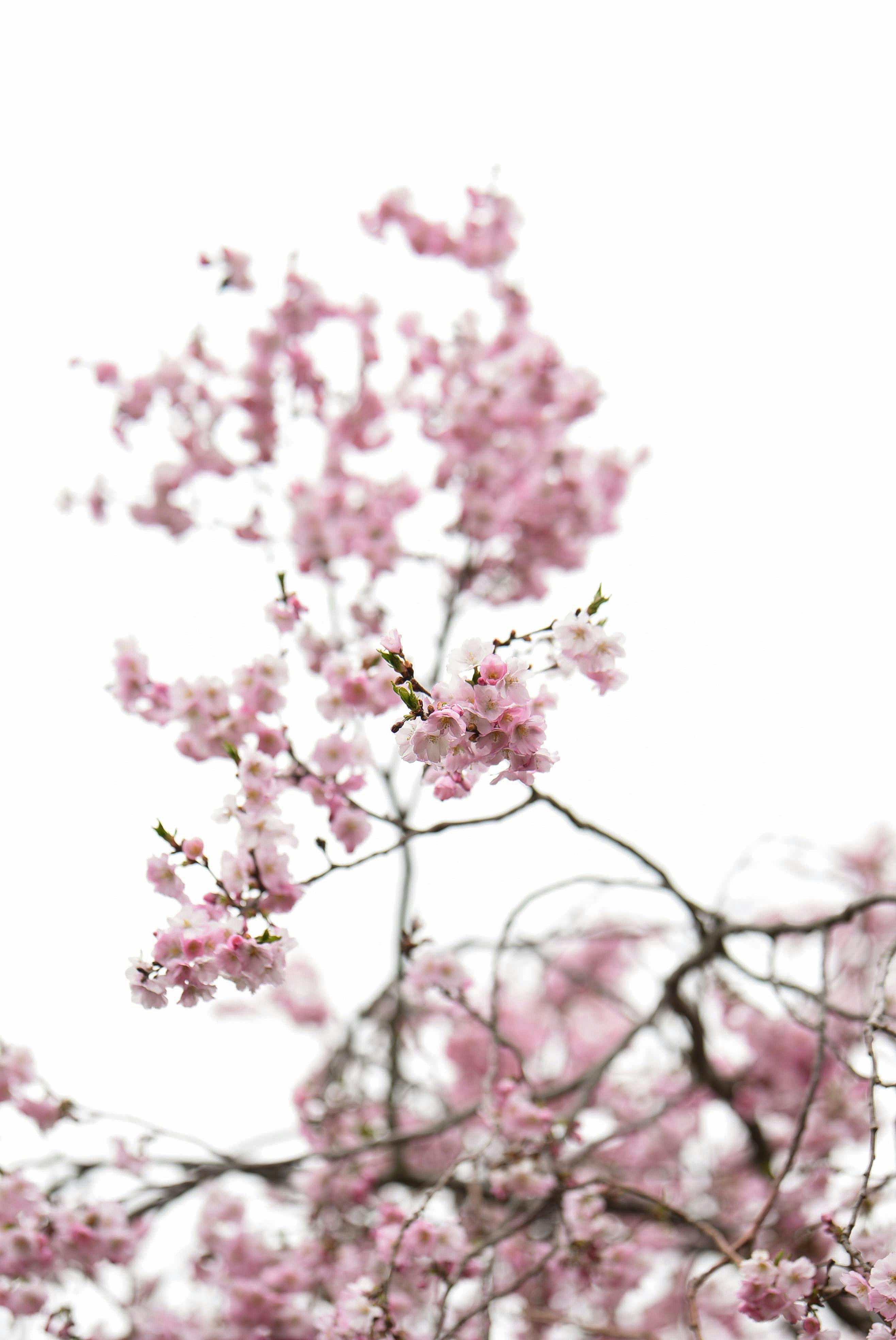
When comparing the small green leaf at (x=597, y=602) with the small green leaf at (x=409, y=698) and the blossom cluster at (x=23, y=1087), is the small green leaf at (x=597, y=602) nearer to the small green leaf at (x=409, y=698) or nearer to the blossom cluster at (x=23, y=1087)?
the small green leaf at (x=409, y=698)

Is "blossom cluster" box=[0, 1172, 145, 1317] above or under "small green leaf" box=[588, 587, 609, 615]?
under

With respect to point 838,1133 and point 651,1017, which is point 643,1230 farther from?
point 651,1017

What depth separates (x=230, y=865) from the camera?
188 cm

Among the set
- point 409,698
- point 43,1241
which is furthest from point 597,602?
point 43,1241

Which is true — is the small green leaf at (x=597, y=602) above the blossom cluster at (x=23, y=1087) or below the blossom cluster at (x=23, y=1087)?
above

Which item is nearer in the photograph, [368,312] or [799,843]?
[799,843]

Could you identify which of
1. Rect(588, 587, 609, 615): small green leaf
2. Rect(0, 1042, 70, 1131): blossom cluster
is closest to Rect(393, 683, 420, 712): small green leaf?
Rect(588, 587, 609, 615): small green leaf

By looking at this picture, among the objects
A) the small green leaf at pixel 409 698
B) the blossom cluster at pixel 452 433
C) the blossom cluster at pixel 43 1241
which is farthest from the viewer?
the blossom cluster at pixel 452 433

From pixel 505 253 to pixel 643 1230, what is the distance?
184 inches

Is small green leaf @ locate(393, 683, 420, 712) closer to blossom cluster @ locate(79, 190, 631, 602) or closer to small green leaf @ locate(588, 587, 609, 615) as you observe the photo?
small green leaf @ locate(588, 587, 609, 615)

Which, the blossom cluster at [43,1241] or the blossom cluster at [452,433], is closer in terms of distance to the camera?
the blossom cluster at [43,1241]

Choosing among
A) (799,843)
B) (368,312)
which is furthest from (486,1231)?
(368,312)

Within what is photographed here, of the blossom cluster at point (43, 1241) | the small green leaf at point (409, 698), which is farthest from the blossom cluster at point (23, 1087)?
the small green leaf at point (409, 698)

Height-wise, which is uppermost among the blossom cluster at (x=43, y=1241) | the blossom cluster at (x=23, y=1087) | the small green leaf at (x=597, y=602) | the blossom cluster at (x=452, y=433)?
the blossom cluster at (x=452, y=433)
